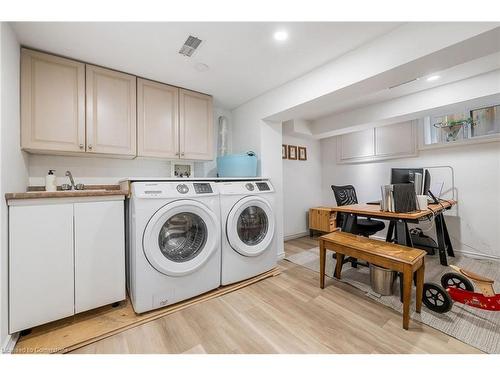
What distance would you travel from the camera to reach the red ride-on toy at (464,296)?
1411 mm

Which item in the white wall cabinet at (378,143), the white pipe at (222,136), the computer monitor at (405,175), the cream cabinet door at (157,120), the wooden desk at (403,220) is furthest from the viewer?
the white wall cabinet at (378,143)

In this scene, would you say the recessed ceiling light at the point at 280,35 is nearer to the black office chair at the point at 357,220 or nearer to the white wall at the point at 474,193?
the black office chair at the point at 357,220

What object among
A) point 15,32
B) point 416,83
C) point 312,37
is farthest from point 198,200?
point 416,83

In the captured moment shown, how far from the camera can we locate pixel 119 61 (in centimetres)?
181

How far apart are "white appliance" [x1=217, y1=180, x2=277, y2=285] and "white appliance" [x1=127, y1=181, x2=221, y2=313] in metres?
0.10

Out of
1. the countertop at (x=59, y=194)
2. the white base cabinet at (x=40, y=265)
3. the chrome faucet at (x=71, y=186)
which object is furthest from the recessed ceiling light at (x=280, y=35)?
the chrome faucet at (x=71, y=186)

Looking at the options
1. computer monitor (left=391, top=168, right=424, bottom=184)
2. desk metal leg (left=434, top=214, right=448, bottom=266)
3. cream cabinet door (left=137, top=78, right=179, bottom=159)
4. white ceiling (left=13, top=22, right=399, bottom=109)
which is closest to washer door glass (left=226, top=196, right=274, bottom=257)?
cream cabinet door (left=137, top=78, right=179, bottom=159)

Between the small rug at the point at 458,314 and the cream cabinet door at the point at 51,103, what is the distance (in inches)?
110

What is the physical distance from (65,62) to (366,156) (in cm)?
425

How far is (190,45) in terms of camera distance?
1.61 metres

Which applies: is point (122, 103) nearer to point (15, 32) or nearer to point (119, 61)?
point (119, 61)

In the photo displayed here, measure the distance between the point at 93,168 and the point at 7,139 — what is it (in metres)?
0.81

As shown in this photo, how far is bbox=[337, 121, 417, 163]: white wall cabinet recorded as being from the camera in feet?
10.5

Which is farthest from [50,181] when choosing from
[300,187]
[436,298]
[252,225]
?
[300,187]
